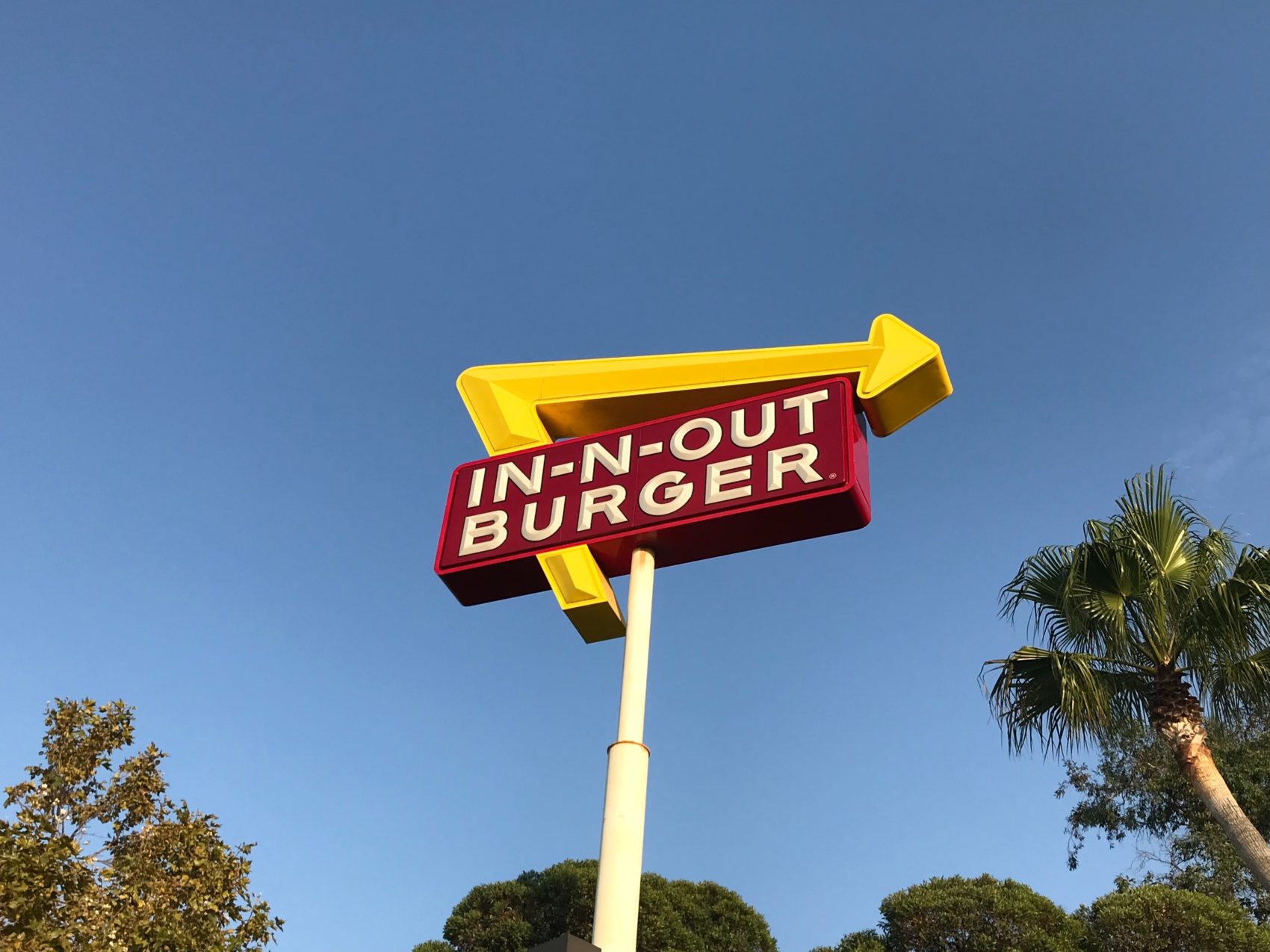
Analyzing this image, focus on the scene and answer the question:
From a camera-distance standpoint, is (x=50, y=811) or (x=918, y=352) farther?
(x=50, y=811)

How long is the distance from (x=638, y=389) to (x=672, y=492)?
1.59m

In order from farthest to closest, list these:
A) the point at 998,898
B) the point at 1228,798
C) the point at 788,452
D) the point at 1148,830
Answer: the point at 1148,830
the point at 998,898
the point at 1228,798
the point at 788,452

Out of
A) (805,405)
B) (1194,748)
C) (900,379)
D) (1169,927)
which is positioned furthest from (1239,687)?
(805,405)

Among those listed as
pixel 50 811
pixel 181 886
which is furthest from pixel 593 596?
pixel 50 811

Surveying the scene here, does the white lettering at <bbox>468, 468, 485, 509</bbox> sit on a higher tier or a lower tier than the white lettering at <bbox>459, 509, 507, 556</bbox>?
higher

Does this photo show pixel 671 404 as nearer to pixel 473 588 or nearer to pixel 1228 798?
pixel 473 588

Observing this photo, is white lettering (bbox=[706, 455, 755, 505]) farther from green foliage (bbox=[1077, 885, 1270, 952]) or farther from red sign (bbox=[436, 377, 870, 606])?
green foliage (bbox=[1077, 885, 1270, 952])

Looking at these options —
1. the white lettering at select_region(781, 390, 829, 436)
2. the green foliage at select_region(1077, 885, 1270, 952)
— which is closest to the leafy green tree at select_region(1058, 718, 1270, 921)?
the green foliage at select_region(1077, 885, 1270, 952)

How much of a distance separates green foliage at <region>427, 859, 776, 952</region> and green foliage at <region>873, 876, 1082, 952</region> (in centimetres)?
164

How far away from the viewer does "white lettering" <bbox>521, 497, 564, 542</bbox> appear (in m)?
9.51

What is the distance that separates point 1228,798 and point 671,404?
757 centimetres

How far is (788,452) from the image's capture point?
9.07 m

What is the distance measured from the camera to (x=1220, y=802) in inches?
451

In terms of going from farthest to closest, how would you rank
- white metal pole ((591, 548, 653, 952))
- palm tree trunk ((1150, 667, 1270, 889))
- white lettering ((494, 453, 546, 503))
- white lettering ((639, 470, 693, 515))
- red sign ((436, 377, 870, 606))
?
palm tree trunk ((1150, 667, 1270, 889))
white lettering ((494, 453, 546, 503))
white lettering ((639, 470, 693, 515))
red sign ((436, 377, 870, 606))
white metal pole ((591, 548, 653, 952))
